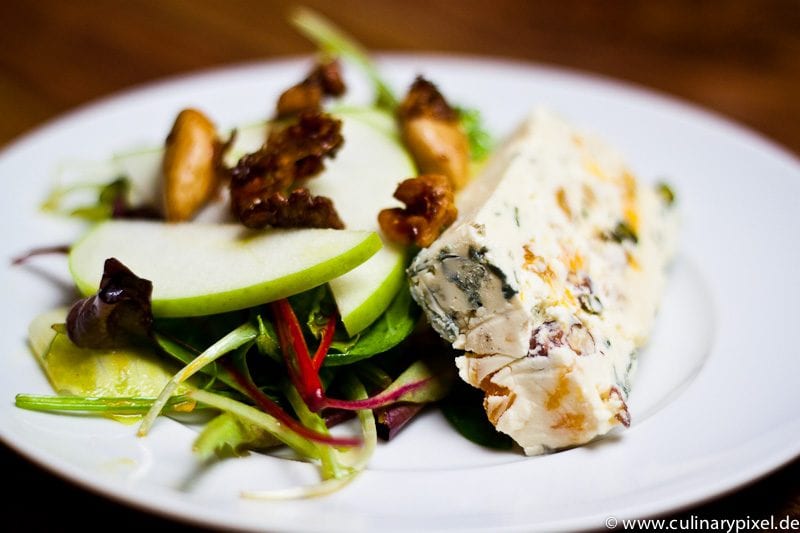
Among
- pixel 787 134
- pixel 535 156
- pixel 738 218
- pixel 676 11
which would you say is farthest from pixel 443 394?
pixel 676 11

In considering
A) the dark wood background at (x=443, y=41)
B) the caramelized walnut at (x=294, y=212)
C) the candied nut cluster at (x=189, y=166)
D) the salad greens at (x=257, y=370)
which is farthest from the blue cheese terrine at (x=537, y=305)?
the dark wood background at (x=443, y=41)

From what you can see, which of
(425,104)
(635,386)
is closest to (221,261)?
(425,104)

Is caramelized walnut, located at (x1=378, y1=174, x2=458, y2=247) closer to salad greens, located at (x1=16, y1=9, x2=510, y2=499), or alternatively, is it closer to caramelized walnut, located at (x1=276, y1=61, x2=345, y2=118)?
salad greens, located at (x1=16, y1=9, x2=510, y2=499)

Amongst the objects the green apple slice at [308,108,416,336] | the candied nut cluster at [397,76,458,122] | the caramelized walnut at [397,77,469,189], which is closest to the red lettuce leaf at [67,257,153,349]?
the green apple slice at [308,108,416,336]

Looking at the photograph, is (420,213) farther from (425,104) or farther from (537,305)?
(425,104)

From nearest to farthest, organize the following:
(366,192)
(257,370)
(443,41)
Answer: (257,370), (366,192), (443,41)

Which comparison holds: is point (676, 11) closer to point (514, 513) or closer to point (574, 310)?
point (574, 310)
